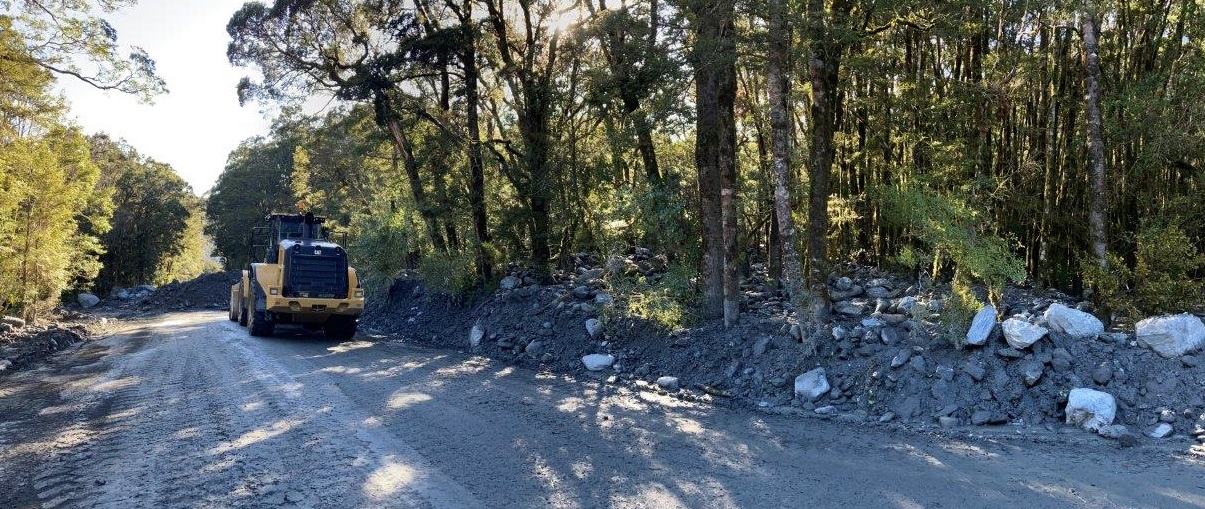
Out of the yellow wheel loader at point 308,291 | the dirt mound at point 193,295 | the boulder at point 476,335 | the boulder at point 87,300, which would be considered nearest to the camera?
the boulder at point 476,335

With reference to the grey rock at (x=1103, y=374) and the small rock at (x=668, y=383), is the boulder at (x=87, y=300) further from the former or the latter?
the grey rock at (x=1103, y=374)

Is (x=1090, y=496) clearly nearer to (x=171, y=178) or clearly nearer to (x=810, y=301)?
(x=810, y=301)

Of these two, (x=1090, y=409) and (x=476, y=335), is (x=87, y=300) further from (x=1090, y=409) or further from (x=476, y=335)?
(x=1090, y=409)

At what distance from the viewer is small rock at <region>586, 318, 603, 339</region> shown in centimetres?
1091

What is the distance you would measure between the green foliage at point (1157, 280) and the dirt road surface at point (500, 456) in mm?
3181

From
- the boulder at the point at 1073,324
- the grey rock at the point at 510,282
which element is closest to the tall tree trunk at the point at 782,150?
the boulder at the point at 1073,324

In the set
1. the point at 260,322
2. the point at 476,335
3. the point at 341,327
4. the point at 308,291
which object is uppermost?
the point at 308,291

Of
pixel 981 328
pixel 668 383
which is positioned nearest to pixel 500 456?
pixel 668 383

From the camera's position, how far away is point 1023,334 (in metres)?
6.86

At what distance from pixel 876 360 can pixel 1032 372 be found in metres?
1.41

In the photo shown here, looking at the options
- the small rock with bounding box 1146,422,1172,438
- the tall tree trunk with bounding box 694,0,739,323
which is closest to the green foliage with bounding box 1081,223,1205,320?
the small rock with bounding box 1146,422,1172,438

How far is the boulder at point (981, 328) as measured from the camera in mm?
7070

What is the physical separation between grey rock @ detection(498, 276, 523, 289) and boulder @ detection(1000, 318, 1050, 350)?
383 inches

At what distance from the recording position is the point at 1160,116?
29.4 ft
